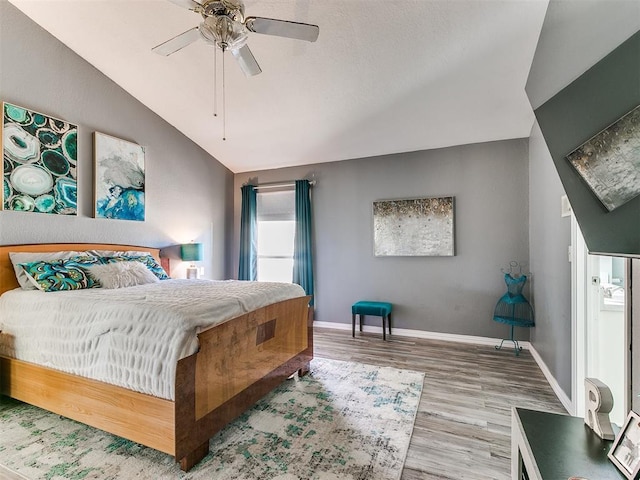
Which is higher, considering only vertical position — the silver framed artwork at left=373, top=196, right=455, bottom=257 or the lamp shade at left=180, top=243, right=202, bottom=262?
the silver framed artwork at left=373, top=196, right=455, bottom=257

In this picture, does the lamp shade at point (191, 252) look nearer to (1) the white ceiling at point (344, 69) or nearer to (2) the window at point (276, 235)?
(2) the window at point (276, 235)

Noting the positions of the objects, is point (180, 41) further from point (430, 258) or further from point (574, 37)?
point (430, 258)

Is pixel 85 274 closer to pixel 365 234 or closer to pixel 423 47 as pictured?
pixel 365 234

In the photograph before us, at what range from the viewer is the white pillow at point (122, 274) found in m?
2.78

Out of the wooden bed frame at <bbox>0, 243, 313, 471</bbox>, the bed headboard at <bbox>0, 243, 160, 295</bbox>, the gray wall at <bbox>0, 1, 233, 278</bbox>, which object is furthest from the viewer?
the gray wall at <bbox>0, 1, 233, 278</bbox>

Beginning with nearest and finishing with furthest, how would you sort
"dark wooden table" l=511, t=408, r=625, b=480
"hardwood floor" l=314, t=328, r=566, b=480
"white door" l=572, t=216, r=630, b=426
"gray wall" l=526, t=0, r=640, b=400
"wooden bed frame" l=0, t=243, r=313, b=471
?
"dark wooden table" l=511, t=408, r=625, b=480
"gray wall" l=526, t=0, r=640, b=400
"wooden bed frame" l=0, t=243, r=313, b=471
"hardwood floor" l=314, t=328, r=566, b=480
"white door" l=572, t=216, r=630, b=426

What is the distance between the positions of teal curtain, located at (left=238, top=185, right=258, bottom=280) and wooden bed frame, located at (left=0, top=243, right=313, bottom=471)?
2.50 meters

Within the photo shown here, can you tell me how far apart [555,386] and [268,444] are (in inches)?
96.1

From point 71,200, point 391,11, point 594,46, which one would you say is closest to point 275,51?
point 391,11

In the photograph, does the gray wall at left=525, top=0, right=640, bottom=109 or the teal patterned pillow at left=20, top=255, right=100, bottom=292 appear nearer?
the gray wall at left=525, top=0, right=640, bottom=109

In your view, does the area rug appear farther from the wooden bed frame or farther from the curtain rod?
the curtain rod

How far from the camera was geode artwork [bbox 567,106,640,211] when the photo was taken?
964 mm

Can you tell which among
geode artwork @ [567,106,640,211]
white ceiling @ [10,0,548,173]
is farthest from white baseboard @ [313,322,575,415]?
white ceiling @ [10,0,548,173]

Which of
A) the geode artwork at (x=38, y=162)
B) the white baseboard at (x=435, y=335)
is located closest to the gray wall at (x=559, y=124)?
the white baseboard at (x=435, y=335)
